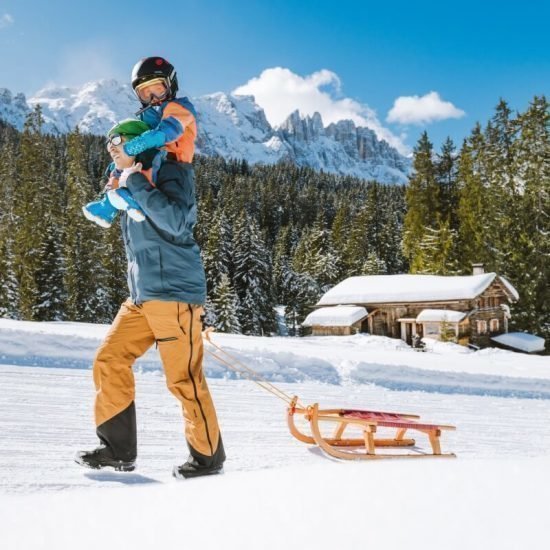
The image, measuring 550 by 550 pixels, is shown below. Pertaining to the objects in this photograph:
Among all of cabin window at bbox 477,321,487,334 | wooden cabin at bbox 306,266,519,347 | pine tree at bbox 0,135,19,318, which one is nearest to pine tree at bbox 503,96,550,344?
wooden cabin at bbox 306,266,519,347

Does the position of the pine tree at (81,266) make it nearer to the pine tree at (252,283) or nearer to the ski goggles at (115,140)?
the pine tree at (252,283)

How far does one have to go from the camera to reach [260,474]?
1.91 m

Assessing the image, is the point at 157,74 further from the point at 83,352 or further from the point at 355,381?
the point at 355,381

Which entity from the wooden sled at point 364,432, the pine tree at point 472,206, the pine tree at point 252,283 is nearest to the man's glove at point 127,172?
the wooden sled at point 364,432

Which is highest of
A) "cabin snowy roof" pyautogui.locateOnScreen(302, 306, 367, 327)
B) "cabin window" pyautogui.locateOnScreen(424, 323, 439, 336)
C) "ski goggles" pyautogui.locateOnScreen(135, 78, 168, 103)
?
"ski goggles" pyautogui.locateOnScreen(135, 78, 168, 103)

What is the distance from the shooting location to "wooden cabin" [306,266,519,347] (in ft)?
110

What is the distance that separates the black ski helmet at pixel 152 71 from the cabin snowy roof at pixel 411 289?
3230 centimetres

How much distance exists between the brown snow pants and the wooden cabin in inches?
1191

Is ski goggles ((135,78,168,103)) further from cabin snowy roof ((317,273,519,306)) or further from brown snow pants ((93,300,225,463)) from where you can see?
cabin snowy roof ((317,273,519,306))

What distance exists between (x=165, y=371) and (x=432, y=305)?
33.0m

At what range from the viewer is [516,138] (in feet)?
145

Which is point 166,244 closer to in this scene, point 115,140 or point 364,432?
point 115,140

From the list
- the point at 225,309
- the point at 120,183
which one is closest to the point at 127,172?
the point at 120,183

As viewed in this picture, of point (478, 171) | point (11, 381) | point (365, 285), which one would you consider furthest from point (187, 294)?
point (478, 171)
